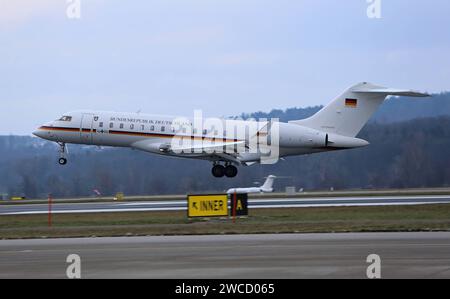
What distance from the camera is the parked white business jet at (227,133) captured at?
168 ft

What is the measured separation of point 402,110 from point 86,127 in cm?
9920

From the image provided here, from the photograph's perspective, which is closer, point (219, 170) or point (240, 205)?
point (240, 205)

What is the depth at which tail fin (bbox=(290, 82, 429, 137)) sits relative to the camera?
53250 mm

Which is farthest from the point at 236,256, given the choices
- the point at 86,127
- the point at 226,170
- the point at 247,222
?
the point at 86,127

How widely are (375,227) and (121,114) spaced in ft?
79.6

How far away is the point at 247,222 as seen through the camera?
36500 millimetres

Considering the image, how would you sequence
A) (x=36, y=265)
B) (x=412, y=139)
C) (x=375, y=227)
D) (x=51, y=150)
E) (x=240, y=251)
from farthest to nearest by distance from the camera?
(x=51, y=150) → (x=412, y=139) → (x=375, y=227) → (x=240, y=251) → (x=36, y=265)

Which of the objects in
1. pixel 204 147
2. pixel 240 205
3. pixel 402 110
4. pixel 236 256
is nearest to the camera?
pixel 236 256

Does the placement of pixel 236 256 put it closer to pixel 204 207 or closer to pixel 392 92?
pixel 204 207

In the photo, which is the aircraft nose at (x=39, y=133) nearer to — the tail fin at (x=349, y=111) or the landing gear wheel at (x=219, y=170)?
the landing gear wheel at (x=219, y=170)

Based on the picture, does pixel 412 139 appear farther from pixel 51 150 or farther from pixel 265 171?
pixel 51 150

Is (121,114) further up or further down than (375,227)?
further up

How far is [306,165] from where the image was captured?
329 feet
